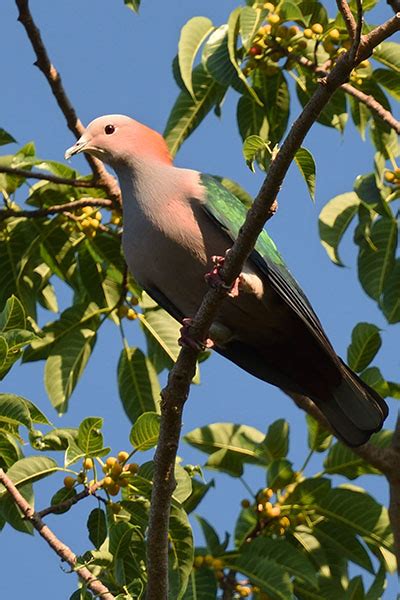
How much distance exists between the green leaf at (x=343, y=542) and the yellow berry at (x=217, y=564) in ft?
1.71

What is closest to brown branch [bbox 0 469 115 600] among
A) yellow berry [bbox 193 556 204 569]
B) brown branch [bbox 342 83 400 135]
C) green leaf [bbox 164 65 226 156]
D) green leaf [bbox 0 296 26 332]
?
green leaf [bbox 0 296 26 332]

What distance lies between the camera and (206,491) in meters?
5.05

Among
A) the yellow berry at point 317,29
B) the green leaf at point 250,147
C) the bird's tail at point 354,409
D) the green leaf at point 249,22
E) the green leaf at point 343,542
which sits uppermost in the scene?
the green leaf at point 249,22

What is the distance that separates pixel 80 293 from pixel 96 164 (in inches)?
28.3

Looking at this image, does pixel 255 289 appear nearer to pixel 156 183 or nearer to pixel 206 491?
pixel 156 183

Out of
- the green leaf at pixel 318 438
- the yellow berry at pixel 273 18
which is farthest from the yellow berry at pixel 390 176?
the green leaf at pixel 318 438

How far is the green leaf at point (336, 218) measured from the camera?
215 inches

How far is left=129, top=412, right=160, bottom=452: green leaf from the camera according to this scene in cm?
404

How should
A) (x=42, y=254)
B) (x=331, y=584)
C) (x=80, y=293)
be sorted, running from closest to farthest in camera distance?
(x=331, y=584) → (x=42, y=254) → (x=80, y=293)

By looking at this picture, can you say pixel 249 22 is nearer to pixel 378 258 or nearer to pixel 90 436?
pixel 378 258

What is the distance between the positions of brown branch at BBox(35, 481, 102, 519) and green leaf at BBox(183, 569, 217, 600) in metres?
0.66

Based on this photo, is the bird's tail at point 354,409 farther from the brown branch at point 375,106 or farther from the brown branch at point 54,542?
the brown branch at point 54,542

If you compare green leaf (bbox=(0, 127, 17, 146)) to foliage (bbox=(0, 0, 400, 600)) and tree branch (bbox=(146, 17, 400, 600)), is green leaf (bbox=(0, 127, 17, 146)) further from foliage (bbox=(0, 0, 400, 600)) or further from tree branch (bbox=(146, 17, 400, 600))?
tree branch (bbox=(146, 17, 400, 600))

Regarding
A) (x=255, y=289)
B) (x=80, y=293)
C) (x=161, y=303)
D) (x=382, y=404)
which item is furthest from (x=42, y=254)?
(x=382, y=404)
